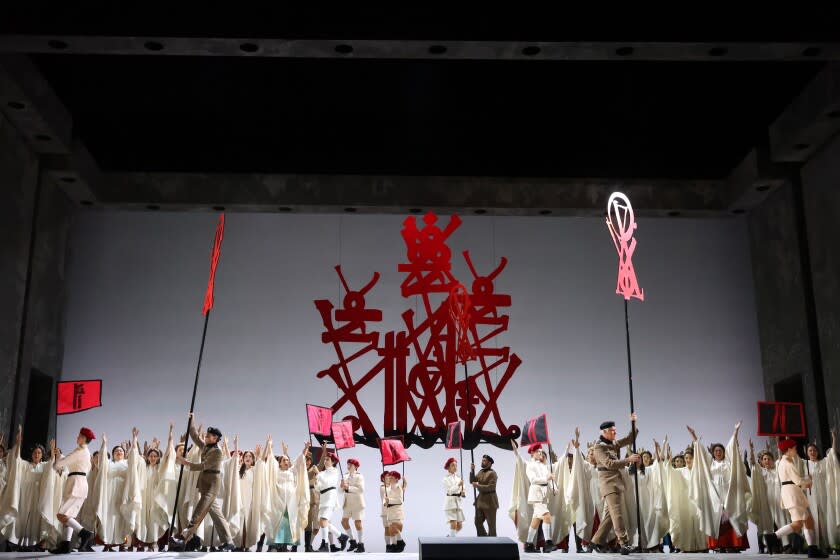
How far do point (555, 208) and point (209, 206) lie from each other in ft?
15.2

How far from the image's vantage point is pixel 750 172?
10719mm

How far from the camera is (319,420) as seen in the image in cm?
1043

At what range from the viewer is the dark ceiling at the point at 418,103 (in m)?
8.01

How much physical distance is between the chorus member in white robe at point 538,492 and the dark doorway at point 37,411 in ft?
19.3

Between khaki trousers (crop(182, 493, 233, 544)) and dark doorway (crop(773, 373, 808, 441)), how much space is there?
668cm

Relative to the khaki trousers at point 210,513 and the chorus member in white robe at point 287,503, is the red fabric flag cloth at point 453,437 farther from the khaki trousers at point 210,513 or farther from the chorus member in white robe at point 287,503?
the khaki trousers at point 210,513

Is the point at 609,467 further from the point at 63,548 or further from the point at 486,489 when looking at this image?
the point at 63,548

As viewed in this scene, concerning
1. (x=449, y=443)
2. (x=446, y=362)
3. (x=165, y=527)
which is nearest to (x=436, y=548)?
→ (x=165, y=527)

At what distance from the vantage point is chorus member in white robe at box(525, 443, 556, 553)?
8.87 meters

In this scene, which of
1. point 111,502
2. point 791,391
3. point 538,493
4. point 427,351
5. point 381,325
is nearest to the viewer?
point 111,502

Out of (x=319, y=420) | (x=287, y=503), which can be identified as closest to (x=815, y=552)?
(x=287, y=503)

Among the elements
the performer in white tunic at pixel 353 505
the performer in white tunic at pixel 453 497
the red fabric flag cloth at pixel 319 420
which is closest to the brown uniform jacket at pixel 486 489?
the performer in white tunic at pixel 453 497

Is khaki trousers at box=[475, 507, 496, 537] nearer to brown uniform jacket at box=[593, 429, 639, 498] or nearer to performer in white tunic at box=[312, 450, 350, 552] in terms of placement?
performer in white tunic at box=[312, 450, 350, 552]

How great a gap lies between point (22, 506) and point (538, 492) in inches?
200
